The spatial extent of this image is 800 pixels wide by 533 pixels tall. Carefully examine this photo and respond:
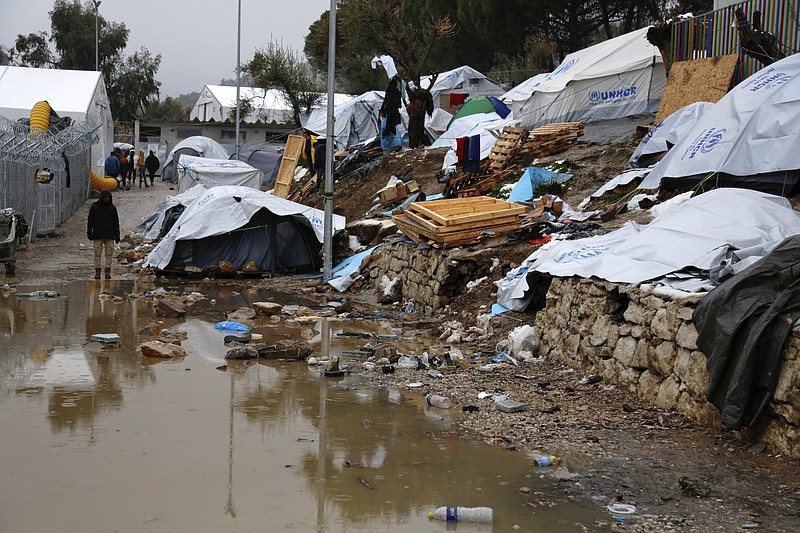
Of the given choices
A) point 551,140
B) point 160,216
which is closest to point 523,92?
point 551,140

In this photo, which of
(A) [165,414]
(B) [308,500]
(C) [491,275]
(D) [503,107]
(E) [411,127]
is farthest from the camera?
(D) [503,107]

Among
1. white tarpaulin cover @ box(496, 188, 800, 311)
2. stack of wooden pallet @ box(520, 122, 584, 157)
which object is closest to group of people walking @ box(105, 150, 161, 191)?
stack of wooden pallet @ box(520, 122, 584, 157)

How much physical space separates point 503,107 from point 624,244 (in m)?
20.2

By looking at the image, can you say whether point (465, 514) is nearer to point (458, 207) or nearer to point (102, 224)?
point (458, 207)

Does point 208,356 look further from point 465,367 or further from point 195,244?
point 195,244

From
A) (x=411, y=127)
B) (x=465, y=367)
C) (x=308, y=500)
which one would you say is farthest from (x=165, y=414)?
(x=411, y=127)

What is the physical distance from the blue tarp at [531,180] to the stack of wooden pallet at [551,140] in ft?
7.91

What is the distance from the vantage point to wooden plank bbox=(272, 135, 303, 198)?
2977 cm

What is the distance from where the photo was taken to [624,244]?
9242 millimetres

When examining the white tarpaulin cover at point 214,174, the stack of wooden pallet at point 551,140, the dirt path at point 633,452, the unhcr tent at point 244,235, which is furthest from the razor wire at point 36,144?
the dirt path at point 633,452

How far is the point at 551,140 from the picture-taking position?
1969cm

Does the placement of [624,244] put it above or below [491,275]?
above

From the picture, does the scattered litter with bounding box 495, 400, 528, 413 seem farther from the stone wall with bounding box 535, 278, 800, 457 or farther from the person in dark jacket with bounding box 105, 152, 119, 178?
the person in dark jacket with bounding box 105, 152, 119, 178

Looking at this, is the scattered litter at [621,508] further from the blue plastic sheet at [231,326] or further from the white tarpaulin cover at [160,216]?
the white tarpaulin cover at [160,216]
